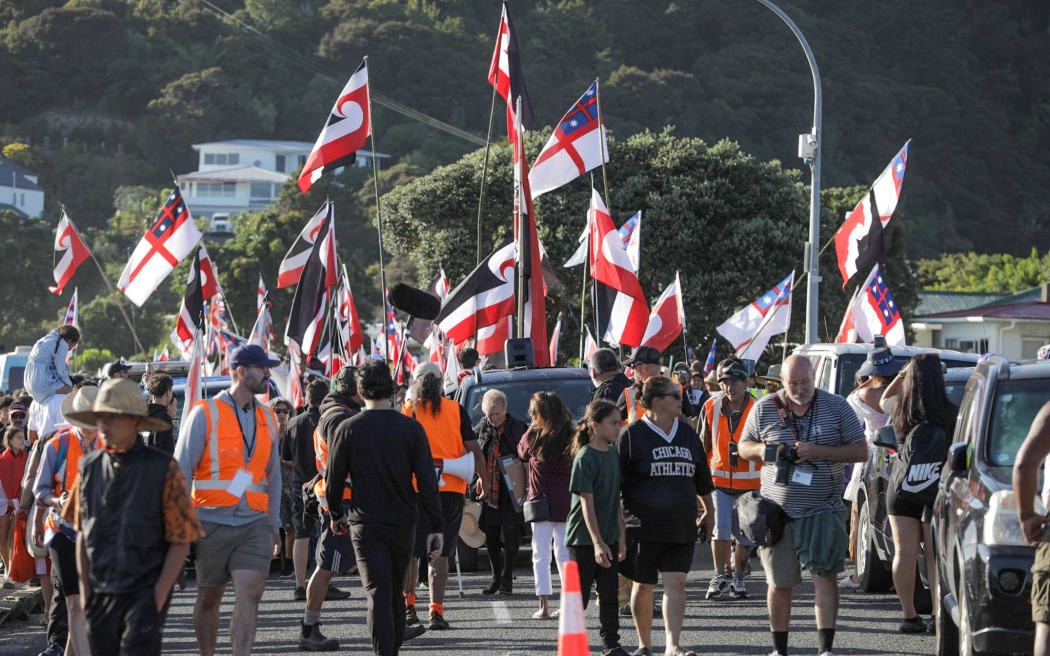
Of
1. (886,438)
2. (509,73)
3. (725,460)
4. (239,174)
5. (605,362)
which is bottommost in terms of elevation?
(725,460)

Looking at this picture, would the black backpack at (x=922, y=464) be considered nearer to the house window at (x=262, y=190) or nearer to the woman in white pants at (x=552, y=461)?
the woman in white pants at (x=552, y=461)

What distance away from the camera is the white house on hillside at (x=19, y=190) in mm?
121688

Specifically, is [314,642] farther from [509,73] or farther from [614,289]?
[509,73]

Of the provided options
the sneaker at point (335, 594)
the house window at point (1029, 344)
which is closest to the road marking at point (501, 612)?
the sneaker at point (335, 594)

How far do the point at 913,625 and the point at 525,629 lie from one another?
241cm

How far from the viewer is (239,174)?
136m

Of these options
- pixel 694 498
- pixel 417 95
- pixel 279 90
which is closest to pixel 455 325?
pixel 694 498

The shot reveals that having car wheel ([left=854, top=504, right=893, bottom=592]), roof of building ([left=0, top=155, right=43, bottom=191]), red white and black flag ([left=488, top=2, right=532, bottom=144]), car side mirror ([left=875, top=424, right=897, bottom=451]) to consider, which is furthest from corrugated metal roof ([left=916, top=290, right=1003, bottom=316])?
roof of building ([left=0, top=155, right=43, bottom=191])

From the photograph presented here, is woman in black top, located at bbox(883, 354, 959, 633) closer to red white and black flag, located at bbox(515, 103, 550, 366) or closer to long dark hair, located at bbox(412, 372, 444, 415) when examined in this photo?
long dark hair, located at bbox(412, 372, 444, 415)

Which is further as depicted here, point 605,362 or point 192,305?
point 192,305

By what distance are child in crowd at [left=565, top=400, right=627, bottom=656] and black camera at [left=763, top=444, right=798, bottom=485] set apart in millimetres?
875

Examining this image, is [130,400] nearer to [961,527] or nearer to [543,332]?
[961,527]

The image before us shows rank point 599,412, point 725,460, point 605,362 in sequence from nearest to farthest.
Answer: point 599,412 < point 725,460 < point 605,362

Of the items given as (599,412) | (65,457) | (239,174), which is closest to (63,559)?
(65,457)
